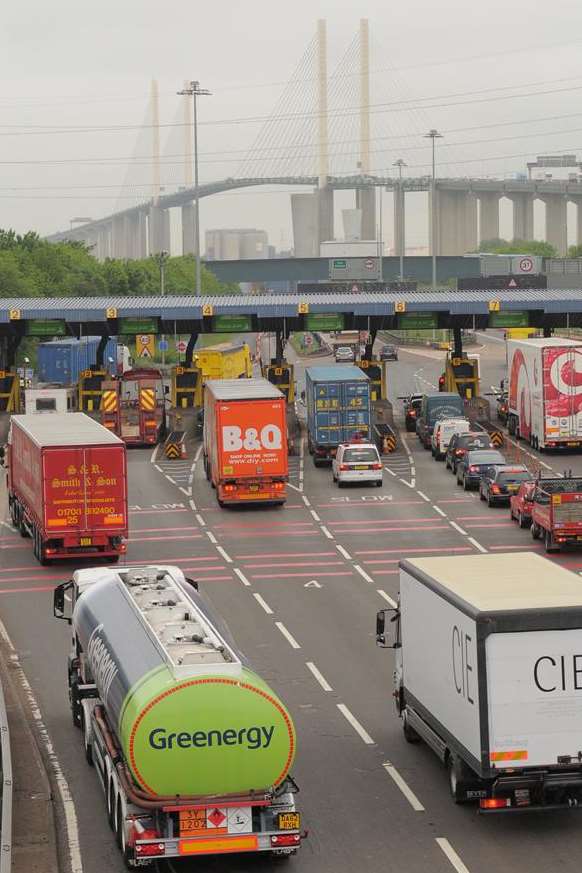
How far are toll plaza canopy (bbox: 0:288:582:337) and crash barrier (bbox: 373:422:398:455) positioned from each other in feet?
45.5

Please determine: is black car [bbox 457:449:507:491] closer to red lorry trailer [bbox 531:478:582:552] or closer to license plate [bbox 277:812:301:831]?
red lorry trailer [bbox 531:478:582:552]

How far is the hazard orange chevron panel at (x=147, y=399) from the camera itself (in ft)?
237

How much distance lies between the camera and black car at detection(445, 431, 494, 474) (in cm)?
6078

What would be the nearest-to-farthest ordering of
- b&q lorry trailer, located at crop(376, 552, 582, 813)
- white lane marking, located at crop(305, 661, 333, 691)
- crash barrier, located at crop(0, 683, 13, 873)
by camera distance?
crash barrier, located at crop(0, 683, 13, 873) → b&q lorry trailer, located at crop(376, 552, 582, 813) → white lane marking, located at crop(305, 661, 333, 691)

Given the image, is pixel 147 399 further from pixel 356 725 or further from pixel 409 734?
pixel 409 734

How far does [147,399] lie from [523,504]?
93.0ft

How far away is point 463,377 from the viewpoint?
81250 mm

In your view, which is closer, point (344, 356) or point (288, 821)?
point (288, 821)

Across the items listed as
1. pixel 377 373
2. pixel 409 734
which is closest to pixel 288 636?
pixel 409 734

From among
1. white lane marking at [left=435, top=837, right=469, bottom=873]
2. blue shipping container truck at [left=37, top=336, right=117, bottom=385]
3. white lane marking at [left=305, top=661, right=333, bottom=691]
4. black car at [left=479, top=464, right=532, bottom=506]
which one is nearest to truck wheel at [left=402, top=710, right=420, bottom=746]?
white lane marking at [left=305, top=661, right=333, bottom=691]

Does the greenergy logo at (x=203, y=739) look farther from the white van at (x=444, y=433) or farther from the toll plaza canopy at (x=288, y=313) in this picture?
the toll plaza canopy at (x=288, y=313)

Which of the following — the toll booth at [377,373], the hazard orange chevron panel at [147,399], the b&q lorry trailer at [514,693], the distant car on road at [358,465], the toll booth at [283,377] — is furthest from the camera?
the toll booth at [283,377]

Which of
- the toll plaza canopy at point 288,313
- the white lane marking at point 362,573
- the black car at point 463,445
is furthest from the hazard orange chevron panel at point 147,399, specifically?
the white lane marking at point 362,573

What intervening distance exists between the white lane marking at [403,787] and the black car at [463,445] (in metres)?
37.2
